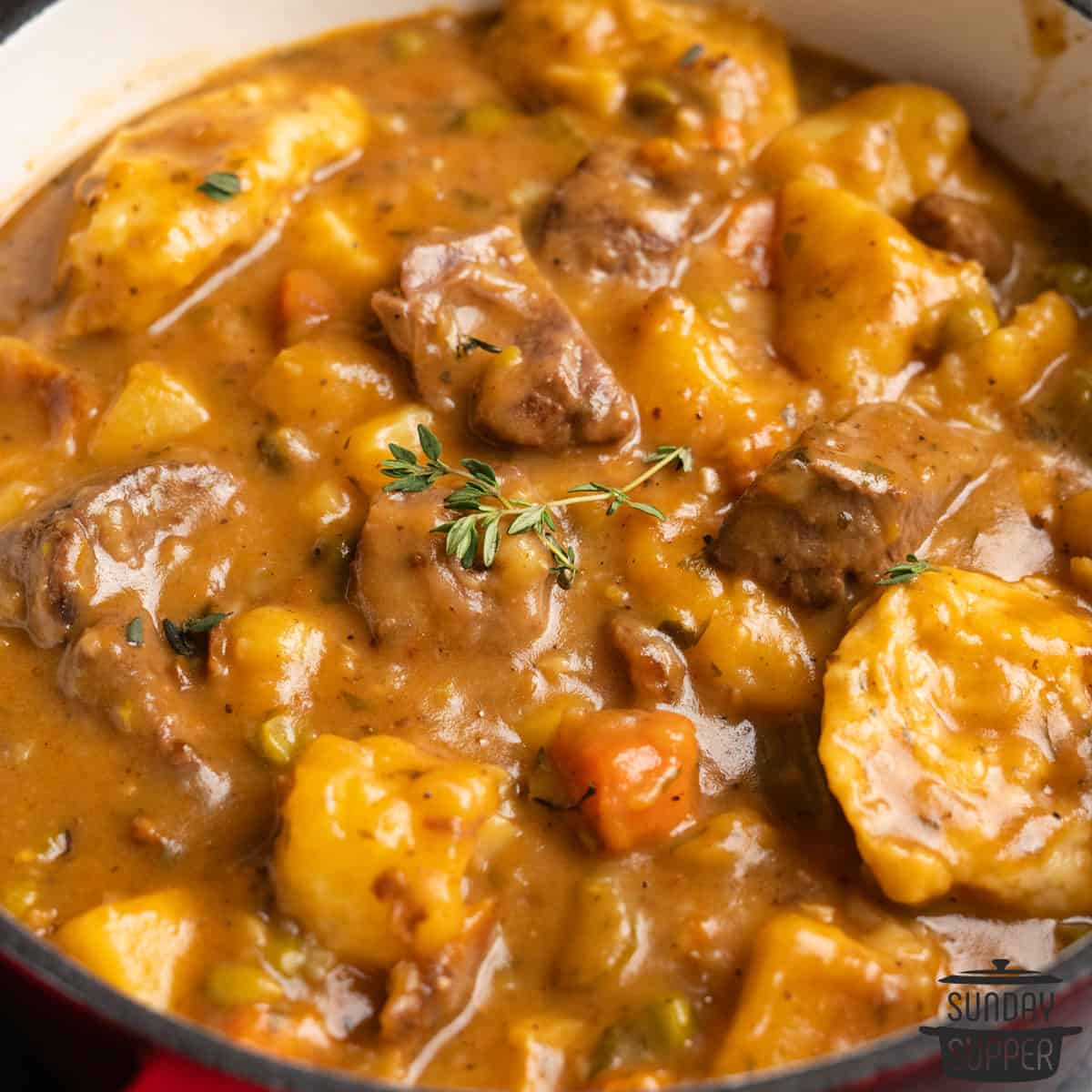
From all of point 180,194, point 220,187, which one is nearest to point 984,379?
point 220,187

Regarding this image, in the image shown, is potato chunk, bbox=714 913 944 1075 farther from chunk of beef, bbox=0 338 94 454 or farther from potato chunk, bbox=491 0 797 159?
potato chunk, bbox=491 0 797 159

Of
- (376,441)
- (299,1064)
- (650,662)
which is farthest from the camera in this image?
(376,441)

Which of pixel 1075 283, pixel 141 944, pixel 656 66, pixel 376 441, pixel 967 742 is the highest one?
pixel 656 66

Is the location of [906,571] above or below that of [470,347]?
below

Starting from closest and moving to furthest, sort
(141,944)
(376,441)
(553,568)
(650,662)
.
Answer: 1. (141,944)
2. (650,662)
3. (553,568)
4. (376,441)

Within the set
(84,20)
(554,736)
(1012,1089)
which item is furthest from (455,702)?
(84,20)

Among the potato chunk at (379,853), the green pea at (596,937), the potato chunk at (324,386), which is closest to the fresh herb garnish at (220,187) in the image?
the potato chunk at (324,386)

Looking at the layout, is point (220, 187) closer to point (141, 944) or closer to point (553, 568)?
point (553, 568)
